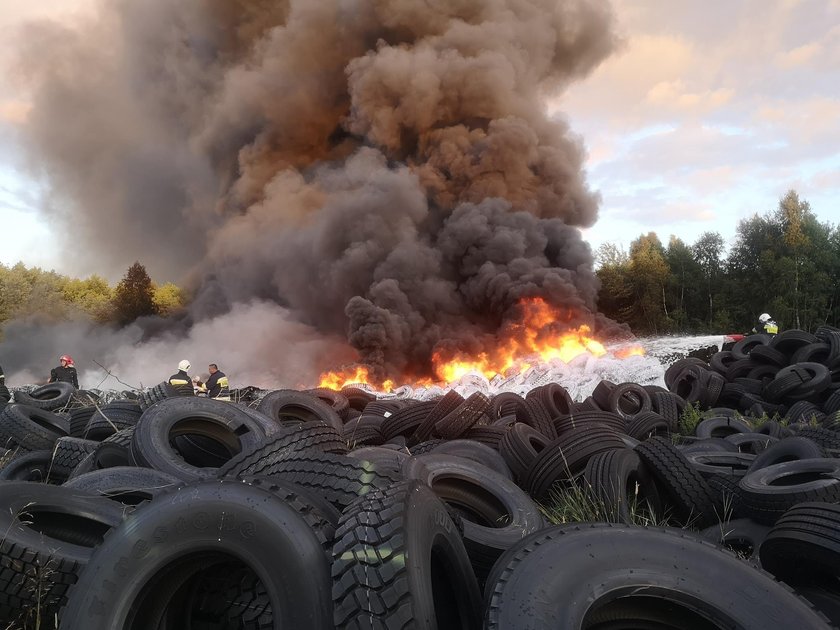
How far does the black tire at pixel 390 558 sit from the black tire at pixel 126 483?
2.57 meters

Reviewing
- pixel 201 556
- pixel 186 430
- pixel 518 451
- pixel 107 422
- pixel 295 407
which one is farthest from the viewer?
pixel 295 407

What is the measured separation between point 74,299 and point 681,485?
205 feet

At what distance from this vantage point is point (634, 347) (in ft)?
80.9

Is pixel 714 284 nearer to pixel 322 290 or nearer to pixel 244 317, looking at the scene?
pixel 322 290

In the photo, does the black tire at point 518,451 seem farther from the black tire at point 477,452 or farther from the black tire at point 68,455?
the black tire at point 68,455

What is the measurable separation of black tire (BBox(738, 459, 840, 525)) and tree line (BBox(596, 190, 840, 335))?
41.0 metres

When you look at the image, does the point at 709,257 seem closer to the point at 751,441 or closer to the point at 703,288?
the point at 703,288

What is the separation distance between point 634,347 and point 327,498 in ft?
77.8

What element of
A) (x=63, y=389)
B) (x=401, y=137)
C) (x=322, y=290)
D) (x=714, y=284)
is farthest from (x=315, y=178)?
(x=714, y=284)

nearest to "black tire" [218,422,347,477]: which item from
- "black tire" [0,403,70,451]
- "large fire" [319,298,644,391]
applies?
"black tire" [0,403,70,451]

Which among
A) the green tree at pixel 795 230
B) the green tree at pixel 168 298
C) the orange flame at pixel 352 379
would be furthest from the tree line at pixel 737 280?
the green tree at pixel 168 298

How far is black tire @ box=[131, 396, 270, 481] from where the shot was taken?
496 centimetres

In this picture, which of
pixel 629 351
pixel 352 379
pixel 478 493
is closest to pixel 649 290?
pixel 629 351

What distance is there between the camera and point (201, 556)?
2484 millimetres
